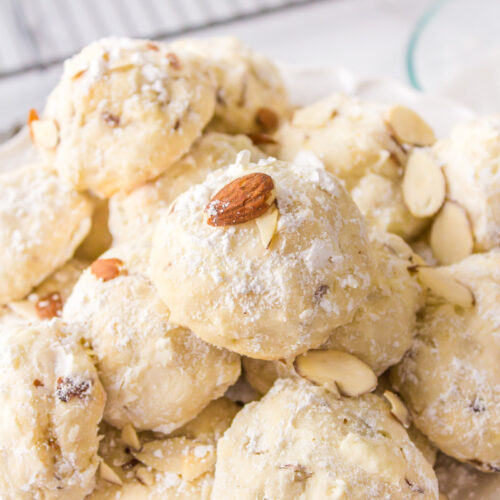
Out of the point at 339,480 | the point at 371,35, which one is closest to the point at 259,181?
the point at 339,480

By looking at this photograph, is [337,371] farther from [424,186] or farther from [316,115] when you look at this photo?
[316,115]

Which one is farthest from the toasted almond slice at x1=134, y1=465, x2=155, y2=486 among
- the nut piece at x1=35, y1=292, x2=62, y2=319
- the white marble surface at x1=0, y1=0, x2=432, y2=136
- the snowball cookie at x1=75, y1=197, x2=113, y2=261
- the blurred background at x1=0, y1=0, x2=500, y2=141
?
the white marble surface at x1=0, y1=0, x2=432, y2=136

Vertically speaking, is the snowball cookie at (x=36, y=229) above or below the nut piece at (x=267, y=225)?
below

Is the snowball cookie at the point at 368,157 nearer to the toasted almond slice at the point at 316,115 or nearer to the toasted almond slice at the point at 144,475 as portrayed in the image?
the toasted almond slice at the point at 316,115

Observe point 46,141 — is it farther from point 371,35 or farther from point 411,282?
point 371,35

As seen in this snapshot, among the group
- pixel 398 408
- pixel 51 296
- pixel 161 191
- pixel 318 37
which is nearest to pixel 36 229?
pixel 51 296

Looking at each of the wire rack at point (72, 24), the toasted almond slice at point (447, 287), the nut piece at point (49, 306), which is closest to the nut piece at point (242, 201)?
the toasted almond slice at point (447, 287)
